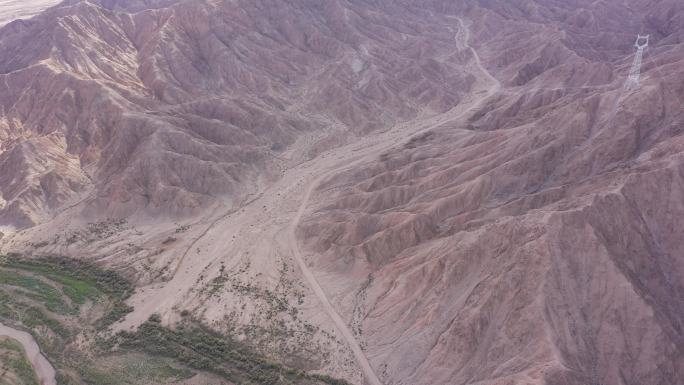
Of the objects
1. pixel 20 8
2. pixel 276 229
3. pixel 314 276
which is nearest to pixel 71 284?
pixel 276 229

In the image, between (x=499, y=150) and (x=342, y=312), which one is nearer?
(x=342, y=312)

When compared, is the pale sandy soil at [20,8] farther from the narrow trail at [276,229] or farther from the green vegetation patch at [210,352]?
the green vegetation patch at [210,352]

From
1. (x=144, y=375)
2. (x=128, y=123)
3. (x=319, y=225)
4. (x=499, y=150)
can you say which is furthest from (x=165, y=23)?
(x=144, y=375)

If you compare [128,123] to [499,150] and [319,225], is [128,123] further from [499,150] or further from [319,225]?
[499,150]

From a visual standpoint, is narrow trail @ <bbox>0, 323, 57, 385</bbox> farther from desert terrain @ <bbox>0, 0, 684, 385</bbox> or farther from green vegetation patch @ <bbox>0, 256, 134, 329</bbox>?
green vegetation patch @ <bbox>0, 256, 134, 329</bbox>

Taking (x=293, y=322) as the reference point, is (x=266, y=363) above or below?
below

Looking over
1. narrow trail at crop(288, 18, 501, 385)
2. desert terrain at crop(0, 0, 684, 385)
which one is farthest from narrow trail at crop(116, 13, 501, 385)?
desert terrain at crop(0, 0, 684, 385)

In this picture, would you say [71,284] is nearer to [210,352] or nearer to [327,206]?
[210,352]
